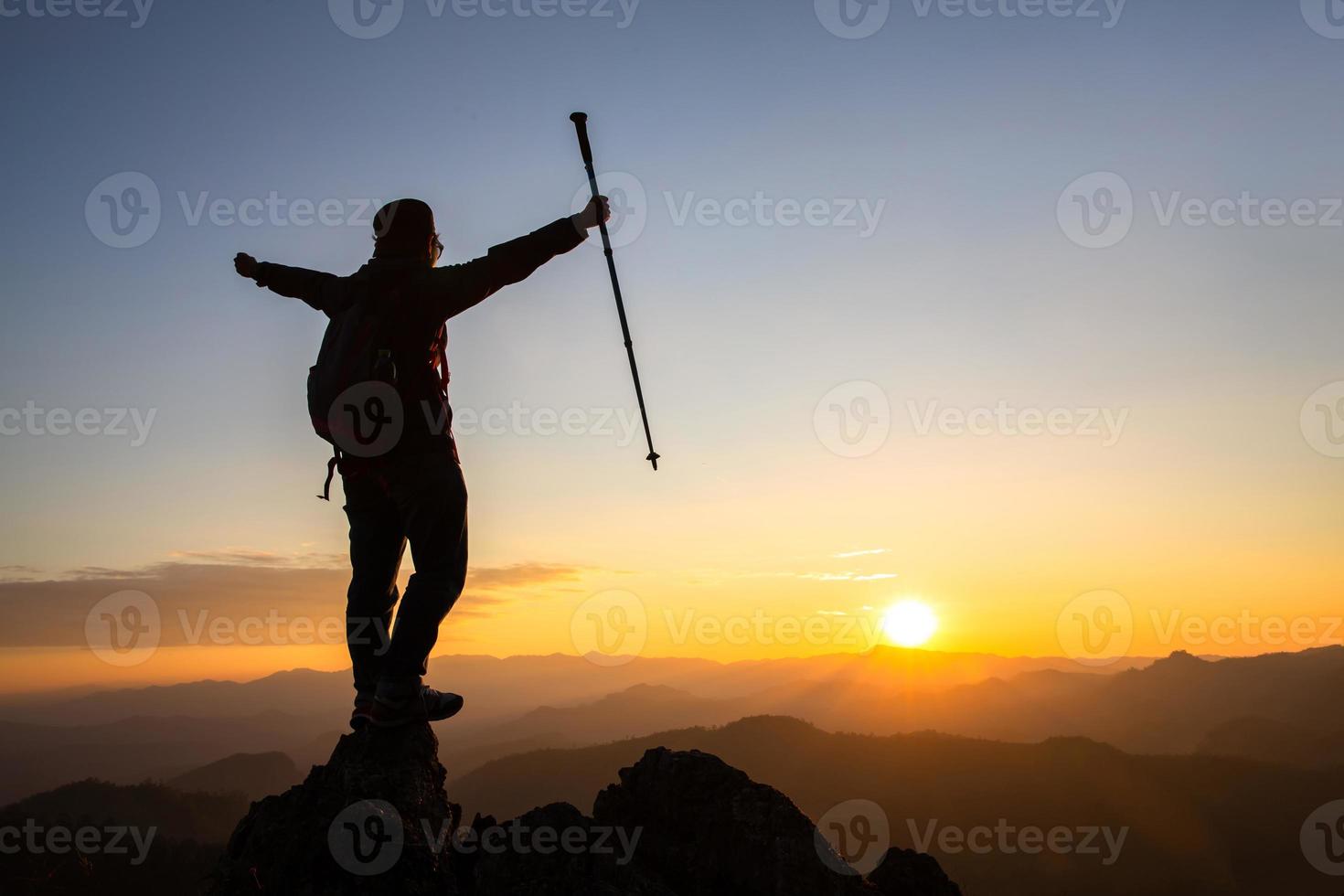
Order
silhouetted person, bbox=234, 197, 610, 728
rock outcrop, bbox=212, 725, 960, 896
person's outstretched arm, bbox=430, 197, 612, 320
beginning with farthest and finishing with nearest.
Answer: person's outstretched arm, bbox=430, 197, 612, 320, silhouetted person, bbox=234, 197, 610, 728, rock outcrop, bbox=212, 725, 960, 896

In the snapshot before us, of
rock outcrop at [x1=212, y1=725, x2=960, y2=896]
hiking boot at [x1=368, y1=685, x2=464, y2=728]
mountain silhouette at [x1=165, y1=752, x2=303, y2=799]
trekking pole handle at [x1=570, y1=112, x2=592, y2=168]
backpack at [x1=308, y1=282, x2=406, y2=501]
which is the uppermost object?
trekking pole handle at [x1=570, y1=112, x2=592, y2=168]

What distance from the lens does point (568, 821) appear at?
7055 mm

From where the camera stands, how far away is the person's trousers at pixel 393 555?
6.62 metres

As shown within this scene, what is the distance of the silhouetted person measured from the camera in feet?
21.1

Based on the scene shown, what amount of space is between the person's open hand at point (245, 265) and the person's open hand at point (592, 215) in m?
2.81

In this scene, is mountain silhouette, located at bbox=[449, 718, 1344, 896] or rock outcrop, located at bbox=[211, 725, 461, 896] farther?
mountain silhouette, located at bbox=[449, 718, 1344, 896]

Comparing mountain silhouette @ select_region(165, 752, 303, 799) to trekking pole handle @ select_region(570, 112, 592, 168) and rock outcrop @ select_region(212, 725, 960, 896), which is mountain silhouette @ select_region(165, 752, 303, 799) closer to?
rock outcrop @ select_region(212, 725, 960, 896)

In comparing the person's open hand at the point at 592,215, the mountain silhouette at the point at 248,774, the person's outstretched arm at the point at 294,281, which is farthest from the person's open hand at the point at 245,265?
the mountain silhouette at the point at 248,774

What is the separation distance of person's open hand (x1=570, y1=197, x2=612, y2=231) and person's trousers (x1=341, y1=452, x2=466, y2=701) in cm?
213

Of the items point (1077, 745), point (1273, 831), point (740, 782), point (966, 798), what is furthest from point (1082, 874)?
point (740, 782)

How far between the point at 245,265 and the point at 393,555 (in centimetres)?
275

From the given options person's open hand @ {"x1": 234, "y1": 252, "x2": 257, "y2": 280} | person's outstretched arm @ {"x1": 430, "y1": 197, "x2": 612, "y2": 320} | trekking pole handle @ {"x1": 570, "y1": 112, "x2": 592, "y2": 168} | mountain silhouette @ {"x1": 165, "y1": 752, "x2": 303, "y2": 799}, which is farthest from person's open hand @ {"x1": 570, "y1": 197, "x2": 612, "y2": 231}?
mountain silhouette @ {"x1": 165, "y1": 752, "x2": 303, "y2": 799}

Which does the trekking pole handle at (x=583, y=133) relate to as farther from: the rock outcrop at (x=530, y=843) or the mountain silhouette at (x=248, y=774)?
the mountain silhouette at (x=248, y=774)

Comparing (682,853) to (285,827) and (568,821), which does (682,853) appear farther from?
(285,827)
